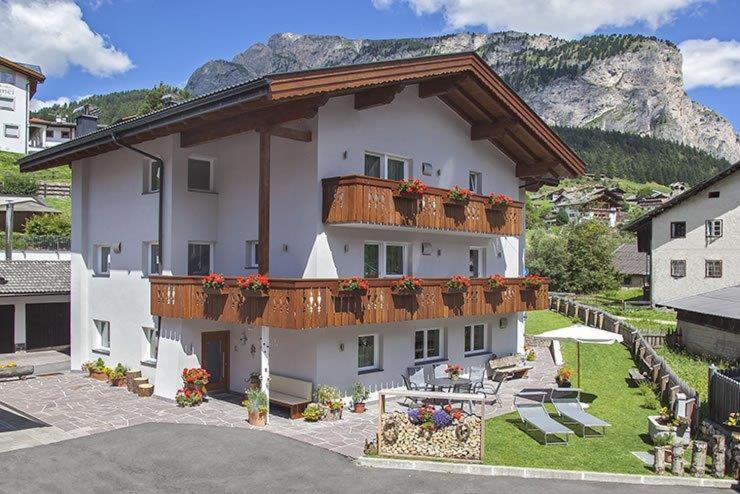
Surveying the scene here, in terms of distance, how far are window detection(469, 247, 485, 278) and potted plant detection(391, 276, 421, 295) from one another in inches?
248

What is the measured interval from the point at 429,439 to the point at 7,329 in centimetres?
2092

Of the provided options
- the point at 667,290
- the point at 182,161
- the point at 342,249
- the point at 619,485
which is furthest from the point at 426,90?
the point at 667,290

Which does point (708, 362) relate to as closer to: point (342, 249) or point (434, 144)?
point (434, 144)

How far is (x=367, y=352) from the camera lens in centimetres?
1905

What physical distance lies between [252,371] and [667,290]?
34821mm

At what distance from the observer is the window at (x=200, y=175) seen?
1997cm

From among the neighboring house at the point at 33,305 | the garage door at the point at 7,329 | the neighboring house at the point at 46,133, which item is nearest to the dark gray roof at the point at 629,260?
the neighboring house at the point at 33,305

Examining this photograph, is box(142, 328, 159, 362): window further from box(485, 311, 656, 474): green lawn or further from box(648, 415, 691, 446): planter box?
box(648, 415, 691, 446): planter box

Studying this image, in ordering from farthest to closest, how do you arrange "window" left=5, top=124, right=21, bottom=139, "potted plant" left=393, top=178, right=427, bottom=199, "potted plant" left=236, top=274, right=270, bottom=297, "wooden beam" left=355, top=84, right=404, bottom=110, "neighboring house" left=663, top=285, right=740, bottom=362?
1. "window" left=5, top=124, right=21, bottom=139
2. "neighboring house" left=663, top=285, right=740, bottom=362
3. "wooden beam" left=355, top=84, right=404, bottom=110
4. "potted plant" left=393, top=178, right=427, bottom=199
5. "potted plant" left=236, top=274, right=270, bottom=297

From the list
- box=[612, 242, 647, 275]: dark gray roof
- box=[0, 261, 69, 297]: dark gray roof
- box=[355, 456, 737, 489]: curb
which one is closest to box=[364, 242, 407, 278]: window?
box=[355, 456, 737, 489]: curb

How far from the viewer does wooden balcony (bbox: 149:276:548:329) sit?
15.3 m

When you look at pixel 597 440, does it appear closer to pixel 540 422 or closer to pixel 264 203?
pixel 540 422

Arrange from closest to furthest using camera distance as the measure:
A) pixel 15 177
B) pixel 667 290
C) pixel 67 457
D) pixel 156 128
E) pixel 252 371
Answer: pixel 67 457 → pixel 156 128 → pixel 252 371 → pixel 667 290 → pixel 15 177

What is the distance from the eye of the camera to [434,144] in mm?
21375
